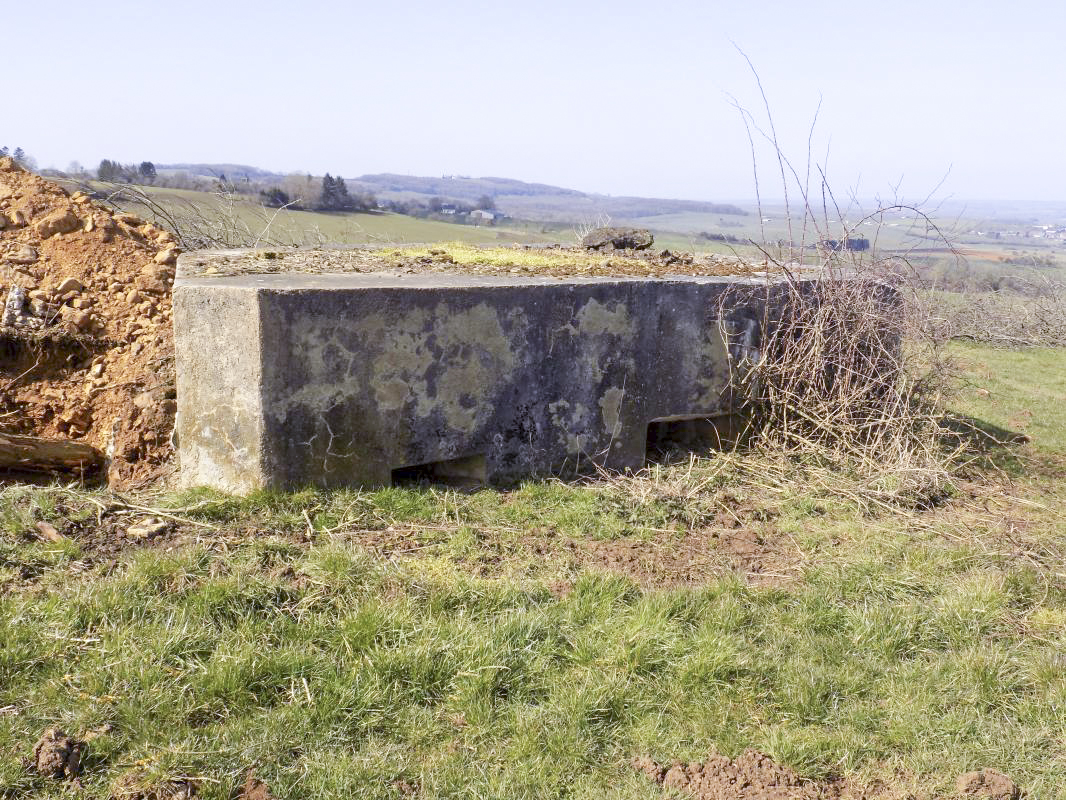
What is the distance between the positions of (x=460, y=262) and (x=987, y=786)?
4.12m

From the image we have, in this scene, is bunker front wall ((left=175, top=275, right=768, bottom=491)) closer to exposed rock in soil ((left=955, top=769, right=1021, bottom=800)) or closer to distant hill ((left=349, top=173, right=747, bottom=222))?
exposed rock in soil ((left=955, top=769, right=1021, bottom=800))

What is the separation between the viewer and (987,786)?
2.61 m

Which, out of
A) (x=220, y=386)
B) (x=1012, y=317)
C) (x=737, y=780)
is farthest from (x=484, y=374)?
(x=1012, y=317)

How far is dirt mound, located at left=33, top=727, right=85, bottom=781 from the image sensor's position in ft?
7.94

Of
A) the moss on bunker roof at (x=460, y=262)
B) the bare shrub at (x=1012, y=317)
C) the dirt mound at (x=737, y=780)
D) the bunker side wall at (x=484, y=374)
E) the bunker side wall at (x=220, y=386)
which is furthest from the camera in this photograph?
the bare shrub at (x=1012, y=317)

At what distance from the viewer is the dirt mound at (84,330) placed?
4777 mm

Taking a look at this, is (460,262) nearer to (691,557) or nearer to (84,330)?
(84,330)

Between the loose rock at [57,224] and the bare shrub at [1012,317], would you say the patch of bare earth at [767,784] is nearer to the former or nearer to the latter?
the loose rock at [57,224]

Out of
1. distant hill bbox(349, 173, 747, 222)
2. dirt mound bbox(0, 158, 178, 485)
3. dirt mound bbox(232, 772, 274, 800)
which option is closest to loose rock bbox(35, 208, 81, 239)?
dirt mound bbox(0, 158, 178, 485)

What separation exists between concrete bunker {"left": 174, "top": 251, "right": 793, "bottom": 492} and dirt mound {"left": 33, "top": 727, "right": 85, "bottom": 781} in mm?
1766

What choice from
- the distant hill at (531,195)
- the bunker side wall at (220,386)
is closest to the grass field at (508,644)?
the bunker side wall at (220,386)

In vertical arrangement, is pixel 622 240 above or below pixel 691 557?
above

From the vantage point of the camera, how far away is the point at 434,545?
4.02m

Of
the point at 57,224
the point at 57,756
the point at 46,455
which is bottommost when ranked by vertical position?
the point at 57,756
